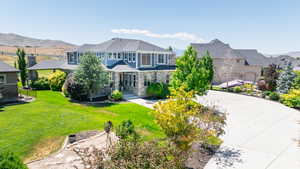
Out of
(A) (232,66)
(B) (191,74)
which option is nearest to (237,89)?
(A) (232,66)

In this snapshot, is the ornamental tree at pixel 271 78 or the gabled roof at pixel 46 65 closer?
the ornamental tree at pixel 271 78

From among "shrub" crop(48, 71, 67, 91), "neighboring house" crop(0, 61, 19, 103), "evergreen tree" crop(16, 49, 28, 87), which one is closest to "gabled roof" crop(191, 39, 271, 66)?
"shrub" crop(48, 71, 67, 91)

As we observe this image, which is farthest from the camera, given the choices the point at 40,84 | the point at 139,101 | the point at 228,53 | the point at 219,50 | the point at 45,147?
the point at 219,50

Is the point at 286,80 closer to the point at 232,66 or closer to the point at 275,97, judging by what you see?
the point at 275,97

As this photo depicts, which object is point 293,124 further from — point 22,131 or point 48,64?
point 48,64

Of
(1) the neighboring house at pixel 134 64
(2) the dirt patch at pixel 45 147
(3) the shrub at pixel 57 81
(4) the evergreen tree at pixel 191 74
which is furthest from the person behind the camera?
(3) the shrub at pixel 57 81

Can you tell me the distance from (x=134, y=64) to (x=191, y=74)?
1082 cm

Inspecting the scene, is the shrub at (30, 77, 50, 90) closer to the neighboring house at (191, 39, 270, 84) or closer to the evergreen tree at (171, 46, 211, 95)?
the evergreen tree at (171, 46, 211, 95)

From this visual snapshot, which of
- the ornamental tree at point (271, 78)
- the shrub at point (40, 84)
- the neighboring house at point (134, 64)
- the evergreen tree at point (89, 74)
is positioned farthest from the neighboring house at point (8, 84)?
the ornamental tree at point (271, 78)

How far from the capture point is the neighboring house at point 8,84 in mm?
20891

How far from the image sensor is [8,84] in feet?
Answer: 70.1

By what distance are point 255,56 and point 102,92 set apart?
38.8 metres

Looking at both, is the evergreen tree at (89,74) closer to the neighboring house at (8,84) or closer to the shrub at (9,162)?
the neighboring house at (8,84)

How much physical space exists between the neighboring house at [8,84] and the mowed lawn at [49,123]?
11.4 feet
